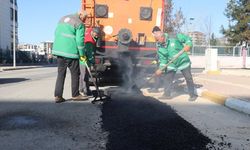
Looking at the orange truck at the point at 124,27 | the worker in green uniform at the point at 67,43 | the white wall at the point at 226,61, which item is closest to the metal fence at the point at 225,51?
the white wall at the point at 226,61

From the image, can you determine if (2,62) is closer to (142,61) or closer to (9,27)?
(9,27)

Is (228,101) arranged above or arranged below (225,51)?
below

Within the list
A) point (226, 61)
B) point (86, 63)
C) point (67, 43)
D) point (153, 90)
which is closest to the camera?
point (67, 43)

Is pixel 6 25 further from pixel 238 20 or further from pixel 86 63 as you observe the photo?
pixel 86 63

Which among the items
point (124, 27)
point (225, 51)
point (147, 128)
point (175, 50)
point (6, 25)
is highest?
point (6, 25)

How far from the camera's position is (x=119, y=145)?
5.64m

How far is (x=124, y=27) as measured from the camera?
13.5m

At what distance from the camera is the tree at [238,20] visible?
47.8 metres

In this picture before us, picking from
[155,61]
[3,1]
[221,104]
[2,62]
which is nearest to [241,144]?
[221,104]

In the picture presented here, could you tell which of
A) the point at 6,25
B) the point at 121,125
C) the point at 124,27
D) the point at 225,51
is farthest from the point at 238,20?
the point at 121,125

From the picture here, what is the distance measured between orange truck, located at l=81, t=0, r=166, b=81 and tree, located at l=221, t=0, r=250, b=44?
35.0 m

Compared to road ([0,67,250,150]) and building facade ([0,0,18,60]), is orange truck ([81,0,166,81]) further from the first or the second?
building facade ([0,0,18,60])

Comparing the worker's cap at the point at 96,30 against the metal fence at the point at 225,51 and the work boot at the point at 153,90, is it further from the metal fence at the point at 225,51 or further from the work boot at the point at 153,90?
the metal fence at the point at 225,51

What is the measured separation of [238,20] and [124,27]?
3797cm
